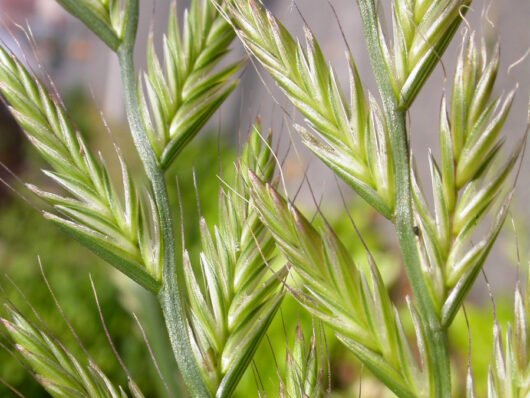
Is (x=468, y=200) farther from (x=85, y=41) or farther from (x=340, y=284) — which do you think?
(x=85, y=41)

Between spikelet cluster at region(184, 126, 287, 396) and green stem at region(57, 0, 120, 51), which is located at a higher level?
green stem at region(57, 0, 120, 51)

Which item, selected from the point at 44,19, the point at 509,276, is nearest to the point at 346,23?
the point at 509,276

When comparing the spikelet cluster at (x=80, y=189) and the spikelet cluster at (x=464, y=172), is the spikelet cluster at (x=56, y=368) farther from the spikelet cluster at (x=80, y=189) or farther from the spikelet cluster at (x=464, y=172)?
the spikelet cluster at (x=464, y=172)

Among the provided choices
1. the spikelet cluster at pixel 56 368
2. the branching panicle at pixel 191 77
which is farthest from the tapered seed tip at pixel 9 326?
the branching panicle at pixel 191 77

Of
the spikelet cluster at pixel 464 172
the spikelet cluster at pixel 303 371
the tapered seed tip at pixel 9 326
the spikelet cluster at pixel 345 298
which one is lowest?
the spikelet cluster at pixel 303 371

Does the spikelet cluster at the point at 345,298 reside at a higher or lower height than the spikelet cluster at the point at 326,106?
lower

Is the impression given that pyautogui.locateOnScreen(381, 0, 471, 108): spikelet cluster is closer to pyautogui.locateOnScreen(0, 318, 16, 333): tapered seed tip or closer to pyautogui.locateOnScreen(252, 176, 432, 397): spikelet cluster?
pyautogui.locateOnScreen(252, 176, 432, 397): spikelet cluster

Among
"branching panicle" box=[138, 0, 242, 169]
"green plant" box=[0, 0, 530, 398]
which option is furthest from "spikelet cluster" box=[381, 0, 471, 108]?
"branching panicle" box=[138, 0, 242, 169]

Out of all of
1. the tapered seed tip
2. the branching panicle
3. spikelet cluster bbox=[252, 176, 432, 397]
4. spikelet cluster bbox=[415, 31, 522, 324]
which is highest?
the branching panicle
